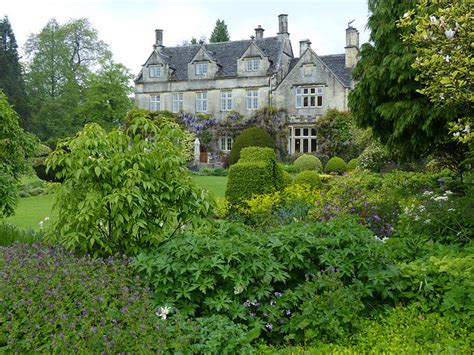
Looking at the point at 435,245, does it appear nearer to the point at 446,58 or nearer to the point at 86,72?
the point at 446,58

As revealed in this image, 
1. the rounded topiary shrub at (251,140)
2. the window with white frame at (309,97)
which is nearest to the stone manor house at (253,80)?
the window with white frame at (309,97)

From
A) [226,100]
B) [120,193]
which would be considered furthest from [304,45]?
[120,193]

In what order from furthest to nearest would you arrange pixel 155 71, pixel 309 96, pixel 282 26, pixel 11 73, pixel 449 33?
1. pixel 11 73
2. pixel 155 71
3. pixel 282 26
4. pixel 309 96
5. pixel 449 33

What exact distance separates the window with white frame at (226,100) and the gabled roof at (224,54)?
1388mm

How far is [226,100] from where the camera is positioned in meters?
38.3

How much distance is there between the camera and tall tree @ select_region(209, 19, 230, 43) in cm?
5250

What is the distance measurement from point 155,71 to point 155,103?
8.57ft

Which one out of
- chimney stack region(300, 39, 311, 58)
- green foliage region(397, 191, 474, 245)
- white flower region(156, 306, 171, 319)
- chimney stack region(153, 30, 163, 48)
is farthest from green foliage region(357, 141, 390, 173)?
chimney stack region(153, 30, 163, 48)

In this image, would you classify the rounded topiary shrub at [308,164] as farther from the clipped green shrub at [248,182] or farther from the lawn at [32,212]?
the clipped green shrub at [248,182]

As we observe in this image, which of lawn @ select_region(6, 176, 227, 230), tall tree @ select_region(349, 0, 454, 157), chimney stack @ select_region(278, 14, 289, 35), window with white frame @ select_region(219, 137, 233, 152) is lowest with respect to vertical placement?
lawn @ select_region(6, 176, 227, 230)

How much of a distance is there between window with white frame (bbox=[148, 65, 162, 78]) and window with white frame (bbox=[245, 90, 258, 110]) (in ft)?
26.3

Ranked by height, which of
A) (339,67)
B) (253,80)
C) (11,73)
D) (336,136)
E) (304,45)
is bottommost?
(336,136)

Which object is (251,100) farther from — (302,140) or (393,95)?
(393,95)

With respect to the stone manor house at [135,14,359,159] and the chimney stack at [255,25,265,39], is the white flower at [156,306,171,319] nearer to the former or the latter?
the stone manor house at [135,14,359,159]
